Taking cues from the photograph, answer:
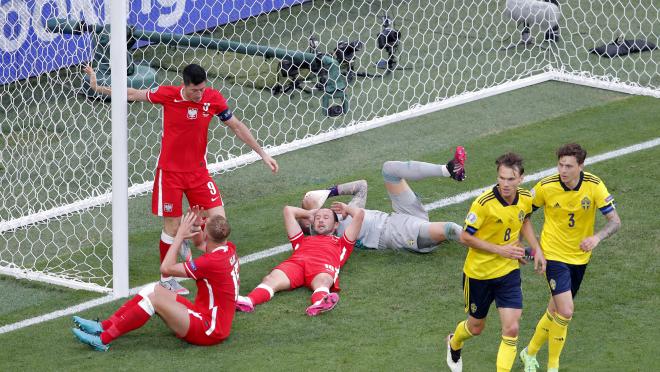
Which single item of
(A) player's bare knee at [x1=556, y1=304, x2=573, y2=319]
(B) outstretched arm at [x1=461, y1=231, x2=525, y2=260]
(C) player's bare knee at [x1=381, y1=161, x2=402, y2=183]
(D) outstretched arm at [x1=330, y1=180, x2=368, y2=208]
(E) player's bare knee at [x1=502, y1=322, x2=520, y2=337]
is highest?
(B) outstretched arm at [x1=461, y1=231, x2=525, y2=260]

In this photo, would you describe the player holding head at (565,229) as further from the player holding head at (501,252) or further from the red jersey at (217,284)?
the red jersey at (217,284)

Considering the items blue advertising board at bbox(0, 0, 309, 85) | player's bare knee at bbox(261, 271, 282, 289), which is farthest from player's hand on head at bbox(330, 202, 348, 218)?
blue advertising board at bbox(0, 0, 309, 85)

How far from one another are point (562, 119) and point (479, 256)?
518 cm

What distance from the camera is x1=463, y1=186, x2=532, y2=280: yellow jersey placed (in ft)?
25.3

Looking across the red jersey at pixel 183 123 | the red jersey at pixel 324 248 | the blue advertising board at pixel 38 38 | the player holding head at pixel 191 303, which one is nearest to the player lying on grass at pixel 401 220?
the red jersey at pixel 324 248

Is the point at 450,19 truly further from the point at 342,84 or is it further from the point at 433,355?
the point at 433,355

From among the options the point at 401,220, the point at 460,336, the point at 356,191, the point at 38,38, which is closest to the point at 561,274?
the point at 460,336

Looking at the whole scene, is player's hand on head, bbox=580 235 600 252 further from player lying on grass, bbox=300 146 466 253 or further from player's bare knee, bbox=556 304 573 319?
player lying on grass, bbox=300 146 466 253

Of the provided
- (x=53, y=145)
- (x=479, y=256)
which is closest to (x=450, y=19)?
(x=53, y=145)

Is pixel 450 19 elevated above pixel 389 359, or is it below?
above

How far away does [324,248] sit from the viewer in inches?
381

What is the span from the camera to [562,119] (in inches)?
498

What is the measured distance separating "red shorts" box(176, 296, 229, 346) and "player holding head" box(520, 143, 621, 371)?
219 centimetres

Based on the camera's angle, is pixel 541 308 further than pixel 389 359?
Yes
